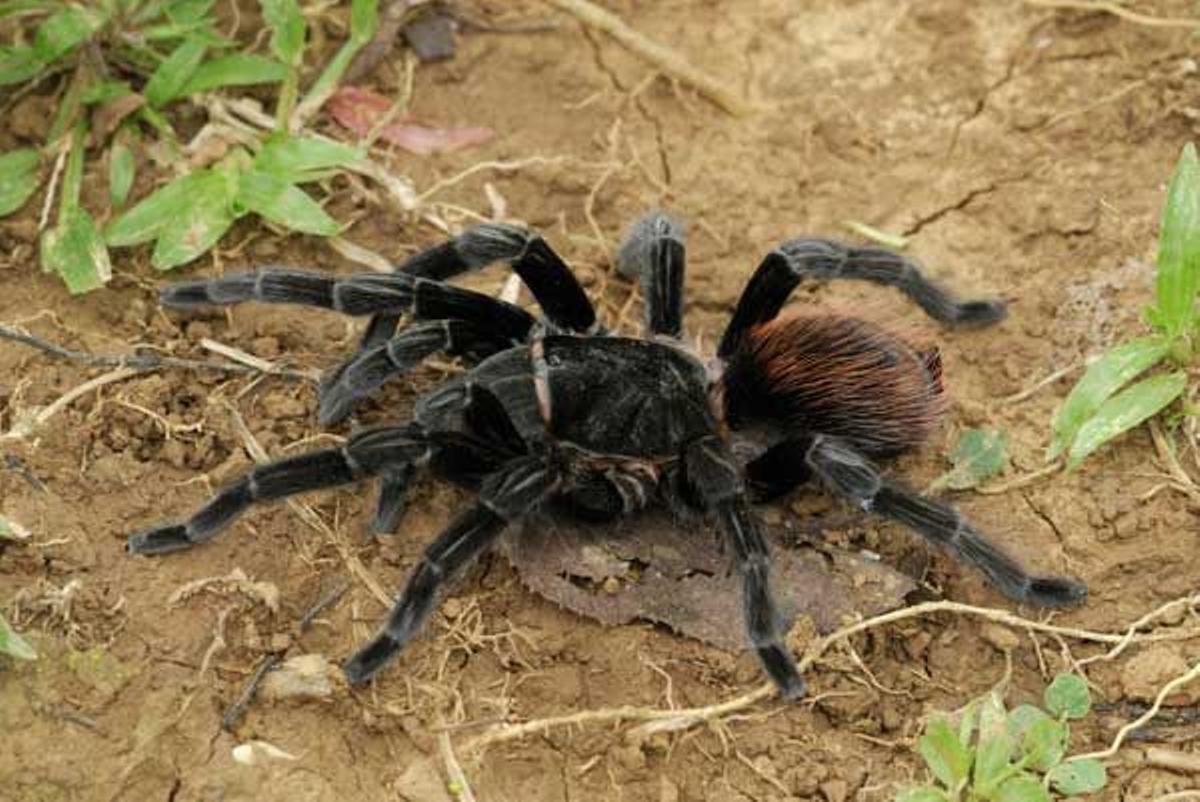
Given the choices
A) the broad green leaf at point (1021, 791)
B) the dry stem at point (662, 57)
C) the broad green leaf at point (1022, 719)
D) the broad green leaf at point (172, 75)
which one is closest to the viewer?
the broad green leaf at point (1021, 791)

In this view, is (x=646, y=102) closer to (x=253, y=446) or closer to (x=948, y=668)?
(x=253, y=446)

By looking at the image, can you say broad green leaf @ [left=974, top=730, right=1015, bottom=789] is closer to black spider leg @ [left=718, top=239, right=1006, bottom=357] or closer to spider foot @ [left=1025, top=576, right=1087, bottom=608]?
spider foot @ [left=1025, top=576, right=1087, bottom=608]

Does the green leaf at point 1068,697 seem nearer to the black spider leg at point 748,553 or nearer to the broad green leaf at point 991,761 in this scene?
the broad green leaf at point 991,761

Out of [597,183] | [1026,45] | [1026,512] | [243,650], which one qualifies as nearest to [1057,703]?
[1026,512]

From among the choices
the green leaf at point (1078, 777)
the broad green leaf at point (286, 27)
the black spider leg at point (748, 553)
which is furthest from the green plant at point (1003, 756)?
the broad green leaf at point (286, 27)

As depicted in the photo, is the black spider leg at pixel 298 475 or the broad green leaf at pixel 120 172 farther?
the broad green leaf at pixel 120 172

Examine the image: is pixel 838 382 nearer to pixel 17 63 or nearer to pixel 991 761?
pixel 991 761

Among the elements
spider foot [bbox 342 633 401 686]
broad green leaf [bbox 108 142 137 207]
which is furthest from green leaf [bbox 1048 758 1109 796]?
broad green leaf [bbox 108 142 137 207]
